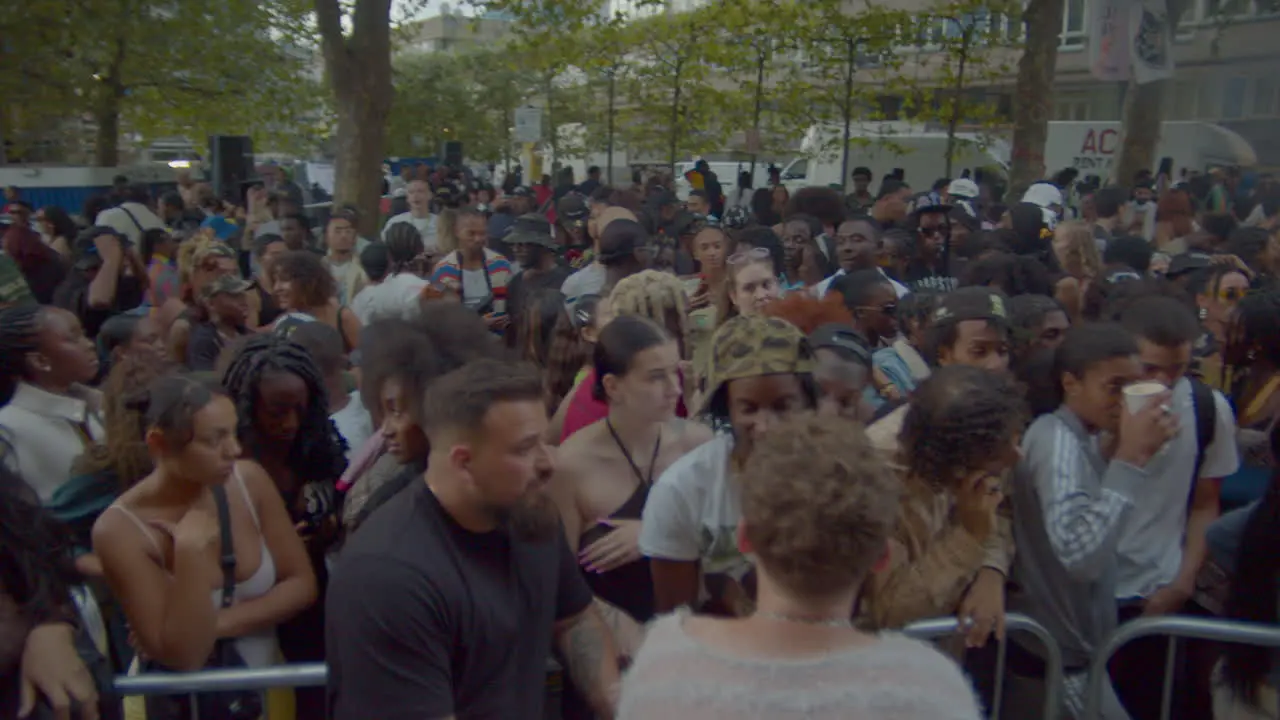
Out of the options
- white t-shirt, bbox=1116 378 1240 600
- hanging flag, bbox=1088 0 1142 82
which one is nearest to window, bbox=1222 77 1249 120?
hanging flag, bbox=1088 0 1142 82

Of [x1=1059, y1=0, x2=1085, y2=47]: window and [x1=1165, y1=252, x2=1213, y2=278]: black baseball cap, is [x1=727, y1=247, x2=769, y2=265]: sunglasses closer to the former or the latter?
[x1=1165, y1=252, x2=1213, y2=278]: black baseball cap

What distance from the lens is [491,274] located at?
7.68m

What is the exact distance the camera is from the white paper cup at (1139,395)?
3145mm

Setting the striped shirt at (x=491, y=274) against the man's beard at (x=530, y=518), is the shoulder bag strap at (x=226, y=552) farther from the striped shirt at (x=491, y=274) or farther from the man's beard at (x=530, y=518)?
the striped shirt at (x=491, y=274)

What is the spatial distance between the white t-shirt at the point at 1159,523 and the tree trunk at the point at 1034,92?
13.3 meters

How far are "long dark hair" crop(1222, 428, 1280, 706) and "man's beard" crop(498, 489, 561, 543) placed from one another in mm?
2070

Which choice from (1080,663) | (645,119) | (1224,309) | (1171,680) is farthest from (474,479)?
(645,119)

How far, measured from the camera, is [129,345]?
5113 millimetres

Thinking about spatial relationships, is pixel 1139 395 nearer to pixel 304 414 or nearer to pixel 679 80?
pixel 304 414

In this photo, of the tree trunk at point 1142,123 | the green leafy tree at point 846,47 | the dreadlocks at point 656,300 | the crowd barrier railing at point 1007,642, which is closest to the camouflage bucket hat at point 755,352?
the crowd barrier railing at point 1007,642

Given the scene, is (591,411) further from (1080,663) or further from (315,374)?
(1080,663)

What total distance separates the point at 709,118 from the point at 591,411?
2098 centimetres

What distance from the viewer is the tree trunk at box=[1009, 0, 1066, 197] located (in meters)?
16.0

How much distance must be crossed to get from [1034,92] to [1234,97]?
2046 centimetres
